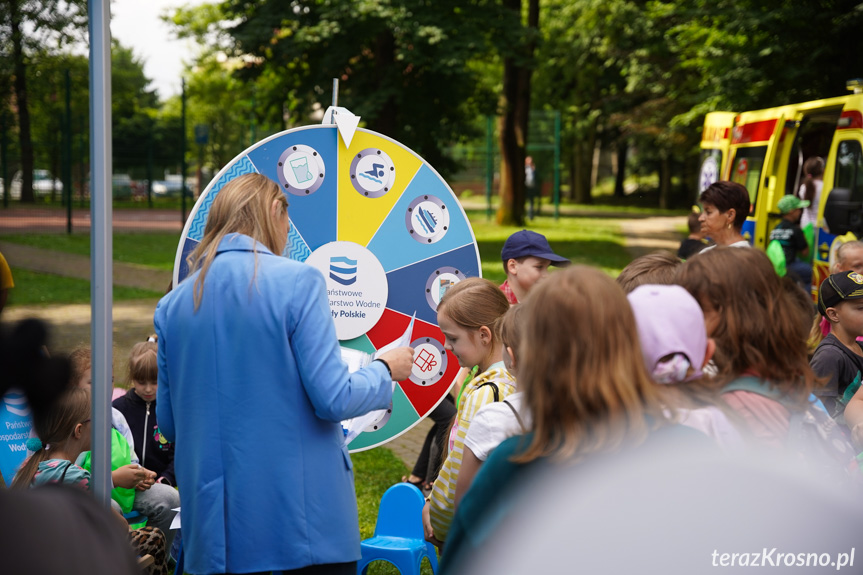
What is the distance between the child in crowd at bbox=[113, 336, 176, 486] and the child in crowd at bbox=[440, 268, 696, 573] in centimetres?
274

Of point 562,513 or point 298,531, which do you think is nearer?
point 562,513

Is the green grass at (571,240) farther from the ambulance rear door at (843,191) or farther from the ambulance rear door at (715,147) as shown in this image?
the ambulance rear door at (843,191)

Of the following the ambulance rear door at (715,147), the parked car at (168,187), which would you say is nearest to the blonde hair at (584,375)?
the ambulance rear door at (715,147)

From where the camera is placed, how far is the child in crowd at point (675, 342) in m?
1.93

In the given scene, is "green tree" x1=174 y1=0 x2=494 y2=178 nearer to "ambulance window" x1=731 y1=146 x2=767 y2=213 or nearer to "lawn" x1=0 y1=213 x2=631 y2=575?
"lawn" x1=0 y1=213 x2=631 y2=575

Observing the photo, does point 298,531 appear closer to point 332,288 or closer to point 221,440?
point 221,440

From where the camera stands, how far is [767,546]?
1826 mm

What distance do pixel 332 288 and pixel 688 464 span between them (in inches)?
76.4

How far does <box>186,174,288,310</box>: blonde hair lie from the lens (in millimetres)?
2521

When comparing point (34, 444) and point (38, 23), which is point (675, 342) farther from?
point (34, 444)

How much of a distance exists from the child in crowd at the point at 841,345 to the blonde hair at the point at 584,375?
6.80 ft

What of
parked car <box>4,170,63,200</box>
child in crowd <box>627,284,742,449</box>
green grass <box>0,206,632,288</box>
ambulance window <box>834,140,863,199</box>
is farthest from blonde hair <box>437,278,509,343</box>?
parked car <box>4,170,63,200</box>

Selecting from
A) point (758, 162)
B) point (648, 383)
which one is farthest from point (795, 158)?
point (648, 383)

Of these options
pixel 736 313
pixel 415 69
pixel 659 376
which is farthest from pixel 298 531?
pixel 415 69
